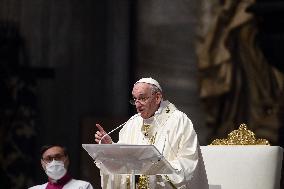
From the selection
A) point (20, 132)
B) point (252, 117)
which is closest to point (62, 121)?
point (20, 132)

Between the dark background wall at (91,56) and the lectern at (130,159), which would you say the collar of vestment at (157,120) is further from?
the dark background wall at (91,56)

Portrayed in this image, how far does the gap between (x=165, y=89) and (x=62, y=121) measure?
1411 millimetres

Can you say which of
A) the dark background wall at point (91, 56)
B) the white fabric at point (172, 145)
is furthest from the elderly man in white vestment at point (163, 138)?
the dark background wall at point (91, 56)

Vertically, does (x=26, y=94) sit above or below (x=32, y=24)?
below

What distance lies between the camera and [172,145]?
7.07m

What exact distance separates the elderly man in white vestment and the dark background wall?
4.55 meters

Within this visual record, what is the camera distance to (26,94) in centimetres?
1211

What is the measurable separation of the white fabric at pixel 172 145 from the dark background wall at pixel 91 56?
4.48m

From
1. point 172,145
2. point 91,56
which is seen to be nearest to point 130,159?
point 172,145

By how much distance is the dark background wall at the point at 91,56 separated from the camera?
12.0 metres

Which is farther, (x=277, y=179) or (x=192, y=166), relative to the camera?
(x=277, y=179)

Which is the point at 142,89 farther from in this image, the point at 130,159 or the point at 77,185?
the point at 77,185

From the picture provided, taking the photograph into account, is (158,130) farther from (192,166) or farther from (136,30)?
(136,30)

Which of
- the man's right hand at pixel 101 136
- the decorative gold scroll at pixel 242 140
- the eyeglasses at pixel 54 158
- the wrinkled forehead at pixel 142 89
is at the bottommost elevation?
the eyeglasses at pixel 54 158
